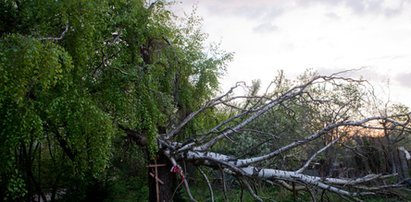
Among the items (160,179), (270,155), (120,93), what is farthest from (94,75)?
(270,155)

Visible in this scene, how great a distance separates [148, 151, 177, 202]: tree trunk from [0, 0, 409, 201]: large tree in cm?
2

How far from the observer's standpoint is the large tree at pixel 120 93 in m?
4.15

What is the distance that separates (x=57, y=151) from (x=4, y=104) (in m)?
5.50

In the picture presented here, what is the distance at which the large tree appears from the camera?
415 cm

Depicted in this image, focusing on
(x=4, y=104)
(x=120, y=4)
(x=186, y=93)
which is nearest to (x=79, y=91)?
(x=4, y=104)

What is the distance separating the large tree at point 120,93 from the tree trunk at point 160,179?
0.06ft

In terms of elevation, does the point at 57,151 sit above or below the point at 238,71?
below

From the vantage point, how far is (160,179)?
738cm

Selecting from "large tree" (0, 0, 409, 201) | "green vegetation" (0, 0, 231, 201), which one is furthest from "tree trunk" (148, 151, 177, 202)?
"green vegetation" (0, 0, 231, 201)

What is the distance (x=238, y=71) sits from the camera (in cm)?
925

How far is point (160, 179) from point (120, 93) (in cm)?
237

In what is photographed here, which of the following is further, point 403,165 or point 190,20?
point 403,165

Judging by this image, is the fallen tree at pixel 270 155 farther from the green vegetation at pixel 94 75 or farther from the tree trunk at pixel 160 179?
the green vegetation at pixel 94 75

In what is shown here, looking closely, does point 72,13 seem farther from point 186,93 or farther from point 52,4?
point 186,93
